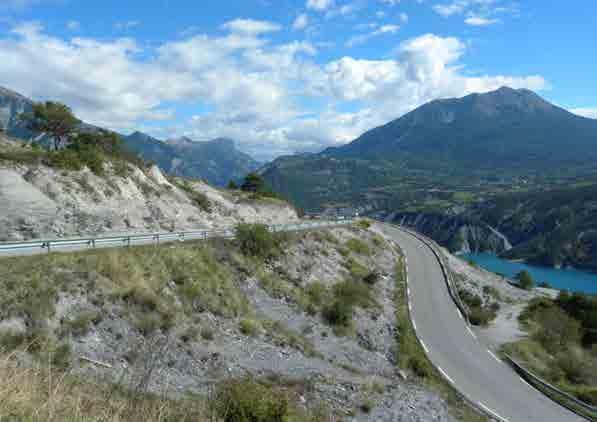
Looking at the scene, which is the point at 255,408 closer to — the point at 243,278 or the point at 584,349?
the point at 243,278

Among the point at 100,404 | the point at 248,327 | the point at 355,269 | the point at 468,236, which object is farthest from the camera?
the point at 468,236

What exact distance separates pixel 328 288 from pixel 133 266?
1270 centimetres

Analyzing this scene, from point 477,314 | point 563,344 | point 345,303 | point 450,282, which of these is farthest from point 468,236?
point 345,303

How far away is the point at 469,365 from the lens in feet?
63.0

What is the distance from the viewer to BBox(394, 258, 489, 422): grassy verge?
14.2 m

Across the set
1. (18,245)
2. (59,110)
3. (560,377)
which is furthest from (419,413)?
(59,110)

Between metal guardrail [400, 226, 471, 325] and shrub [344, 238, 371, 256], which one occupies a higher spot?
shrub [344, 238, 371, 256]

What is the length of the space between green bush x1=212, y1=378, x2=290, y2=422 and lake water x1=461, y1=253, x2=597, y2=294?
107m

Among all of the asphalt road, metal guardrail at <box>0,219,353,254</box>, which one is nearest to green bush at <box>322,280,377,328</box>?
the asphalt road

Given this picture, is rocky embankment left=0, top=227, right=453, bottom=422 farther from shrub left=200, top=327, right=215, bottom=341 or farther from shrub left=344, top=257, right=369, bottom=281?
shrub left=344, top=257, right=369, bottom=281

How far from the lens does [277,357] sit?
14453mm

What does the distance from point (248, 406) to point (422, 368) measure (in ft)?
43.1

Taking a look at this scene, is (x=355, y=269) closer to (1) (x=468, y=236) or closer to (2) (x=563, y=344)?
(2) (x=563, y=344)

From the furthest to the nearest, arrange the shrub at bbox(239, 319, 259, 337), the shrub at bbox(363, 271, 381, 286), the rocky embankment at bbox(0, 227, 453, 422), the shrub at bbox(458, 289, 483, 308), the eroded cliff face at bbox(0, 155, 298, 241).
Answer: the shrub at bbox(458, 289, 483, 308)
the shrub at bbox(363, 271, 381, 286)
the eroded cliff face at bbox(0, 155, 298, 241)
the shrub at bbox(239, 319, 259, 337)
the rocky embankment at bbox(0, 227, 453, 422)
